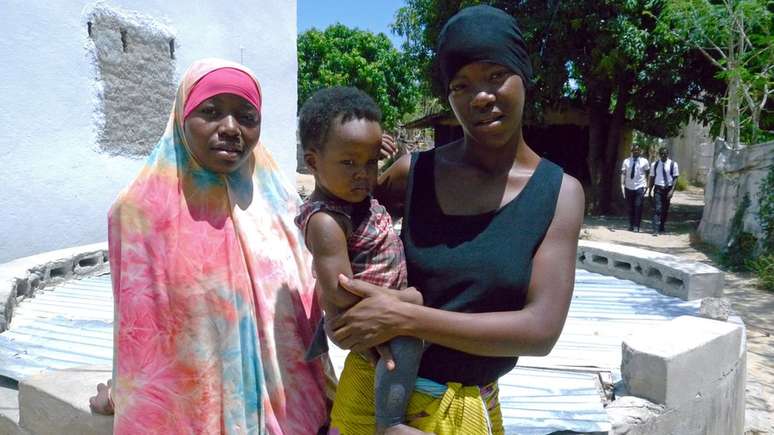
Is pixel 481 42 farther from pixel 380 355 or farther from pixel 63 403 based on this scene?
pixel 63 403

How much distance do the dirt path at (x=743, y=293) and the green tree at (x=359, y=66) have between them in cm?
1270

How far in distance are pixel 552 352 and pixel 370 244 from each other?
98.7 inches

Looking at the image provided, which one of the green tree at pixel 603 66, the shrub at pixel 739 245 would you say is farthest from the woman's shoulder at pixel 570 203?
the green tree at pixel 603 66

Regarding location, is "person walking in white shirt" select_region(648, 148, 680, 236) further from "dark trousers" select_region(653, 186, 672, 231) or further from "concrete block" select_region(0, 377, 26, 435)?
"concrete block" select_region(0, 377, 26, 435)

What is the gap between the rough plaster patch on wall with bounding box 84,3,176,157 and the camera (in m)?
6.36

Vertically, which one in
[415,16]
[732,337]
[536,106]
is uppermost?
[415,16]

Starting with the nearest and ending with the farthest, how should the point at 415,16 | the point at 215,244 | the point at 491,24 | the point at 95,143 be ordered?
the point at 491,24 < the point at 215,244 < the point at 95,143 < the point at 415,16

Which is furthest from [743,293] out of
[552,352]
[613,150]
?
[613,150]

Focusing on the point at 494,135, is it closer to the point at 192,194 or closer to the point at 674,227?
the point at 192,194

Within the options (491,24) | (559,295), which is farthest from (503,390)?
(491,24)

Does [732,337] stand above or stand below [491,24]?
below

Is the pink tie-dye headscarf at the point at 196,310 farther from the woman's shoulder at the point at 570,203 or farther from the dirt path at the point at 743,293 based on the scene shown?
the dirt path at the point at 743,293

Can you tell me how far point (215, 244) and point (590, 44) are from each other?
12.0 metres

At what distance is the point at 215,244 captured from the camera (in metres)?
1.72
